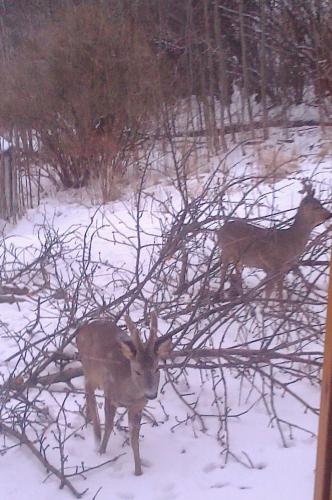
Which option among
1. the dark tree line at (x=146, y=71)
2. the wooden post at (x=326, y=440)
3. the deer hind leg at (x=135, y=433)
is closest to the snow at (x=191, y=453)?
the deer hind leg at (x=135, y=433)

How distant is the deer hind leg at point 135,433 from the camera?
13.7 feet

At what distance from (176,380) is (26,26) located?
17.5 meters

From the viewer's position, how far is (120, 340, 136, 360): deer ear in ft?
12.9

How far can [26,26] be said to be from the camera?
20.7m

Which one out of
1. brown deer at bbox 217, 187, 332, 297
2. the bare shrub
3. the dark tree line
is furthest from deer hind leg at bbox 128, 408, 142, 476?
the bare shrub

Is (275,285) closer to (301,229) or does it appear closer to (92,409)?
(301,229)

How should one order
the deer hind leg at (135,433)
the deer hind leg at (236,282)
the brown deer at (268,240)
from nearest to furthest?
the deer hind leg at (135,433) < the deer hind leg at (236,282) < the brown deer at (268,240)

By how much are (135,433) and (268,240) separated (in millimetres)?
2550

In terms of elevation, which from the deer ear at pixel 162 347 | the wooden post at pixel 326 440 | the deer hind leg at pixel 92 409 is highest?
the wooden post at pixel 326 440

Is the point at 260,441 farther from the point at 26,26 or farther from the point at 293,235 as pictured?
the point at 26,26

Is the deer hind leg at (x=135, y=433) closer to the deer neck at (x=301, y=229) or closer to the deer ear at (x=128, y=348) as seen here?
the deer ear at (x=128, y=348)

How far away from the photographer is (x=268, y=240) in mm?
6305

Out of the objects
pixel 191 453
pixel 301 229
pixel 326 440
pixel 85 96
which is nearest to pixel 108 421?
pixel 191 453

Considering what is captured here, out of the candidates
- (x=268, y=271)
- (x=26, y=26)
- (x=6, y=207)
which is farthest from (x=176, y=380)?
(x=26, y=26)
